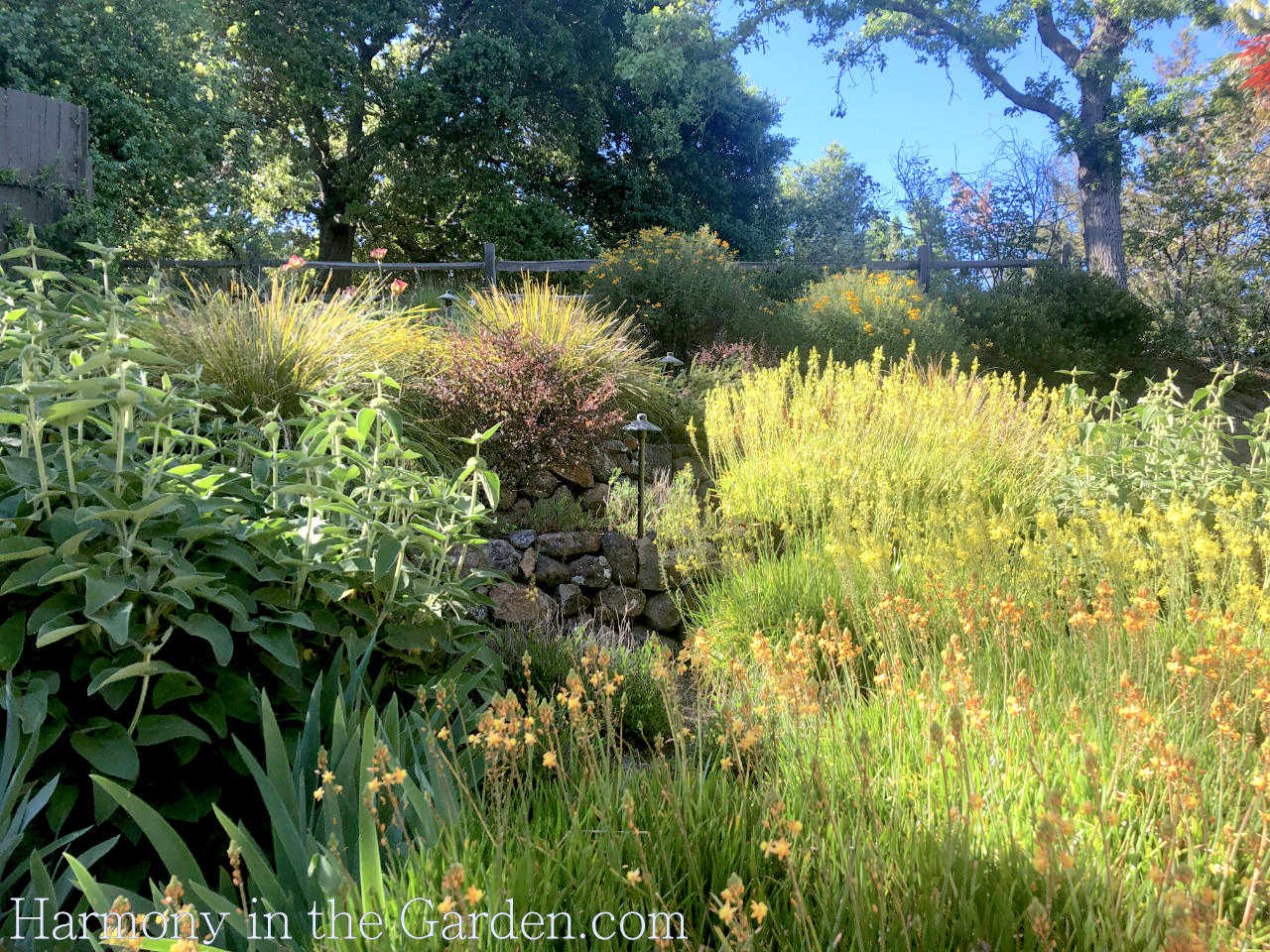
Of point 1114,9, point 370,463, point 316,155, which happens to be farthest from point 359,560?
point 316,155

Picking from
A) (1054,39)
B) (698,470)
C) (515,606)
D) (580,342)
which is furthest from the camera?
(1054,39)

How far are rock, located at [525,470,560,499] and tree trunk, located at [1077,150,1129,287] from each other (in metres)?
11.9

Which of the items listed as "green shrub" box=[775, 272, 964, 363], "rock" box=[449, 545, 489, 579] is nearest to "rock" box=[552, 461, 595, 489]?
"rock" box=[449, 545, 489, 579]

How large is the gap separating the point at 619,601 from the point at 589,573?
0.19m

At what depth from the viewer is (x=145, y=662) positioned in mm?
1583

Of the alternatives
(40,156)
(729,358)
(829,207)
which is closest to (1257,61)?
(829,207)

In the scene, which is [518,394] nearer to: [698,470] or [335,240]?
[698,470]

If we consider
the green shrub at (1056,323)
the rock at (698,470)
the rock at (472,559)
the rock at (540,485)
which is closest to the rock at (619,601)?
the rock at (472,559)

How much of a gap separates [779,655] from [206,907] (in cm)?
114

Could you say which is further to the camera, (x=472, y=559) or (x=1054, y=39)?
(x=1054, y=39)

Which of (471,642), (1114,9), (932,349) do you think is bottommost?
(471,642)

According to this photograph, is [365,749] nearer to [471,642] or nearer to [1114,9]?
[471,642]

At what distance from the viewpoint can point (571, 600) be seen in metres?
3.85

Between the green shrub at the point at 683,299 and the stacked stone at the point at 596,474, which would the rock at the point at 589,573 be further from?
the green shrub at the point at 683,299
